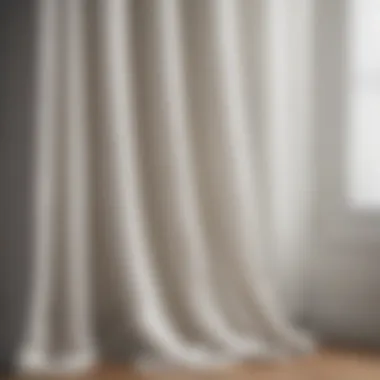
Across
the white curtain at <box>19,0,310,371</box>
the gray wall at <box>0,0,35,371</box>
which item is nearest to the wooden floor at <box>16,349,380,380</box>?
the white curtain at <box>19,0,310,371</box>

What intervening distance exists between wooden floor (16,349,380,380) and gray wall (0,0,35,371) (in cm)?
19

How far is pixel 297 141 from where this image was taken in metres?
1.42

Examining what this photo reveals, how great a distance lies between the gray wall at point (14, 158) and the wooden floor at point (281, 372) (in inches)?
7.4

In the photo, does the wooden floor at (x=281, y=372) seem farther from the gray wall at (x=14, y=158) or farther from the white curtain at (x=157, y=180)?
the gray wall at (x=14, y=158)

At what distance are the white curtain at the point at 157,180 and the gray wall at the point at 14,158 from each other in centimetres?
4

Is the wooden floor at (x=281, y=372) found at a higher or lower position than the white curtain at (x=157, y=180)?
lower

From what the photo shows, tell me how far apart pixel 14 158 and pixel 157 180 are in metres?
0.30

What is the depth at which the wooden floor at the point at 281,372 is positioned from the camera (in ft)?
4.05

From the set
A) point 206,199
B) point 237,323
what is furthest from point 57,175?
point 237,323

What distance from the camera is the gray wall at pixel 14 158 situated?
1278 mm

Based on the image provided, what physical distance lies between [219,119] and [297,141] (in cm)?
22

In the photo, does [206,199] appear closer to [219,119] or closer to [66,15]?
[219,119]

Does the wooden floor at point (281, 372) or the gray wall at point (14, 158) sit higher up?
the gray wall at point (14, 158)

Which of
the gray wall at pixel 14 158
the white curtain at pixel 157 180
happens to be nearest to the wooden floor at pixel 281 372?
the white curtain at pixel 157 180
